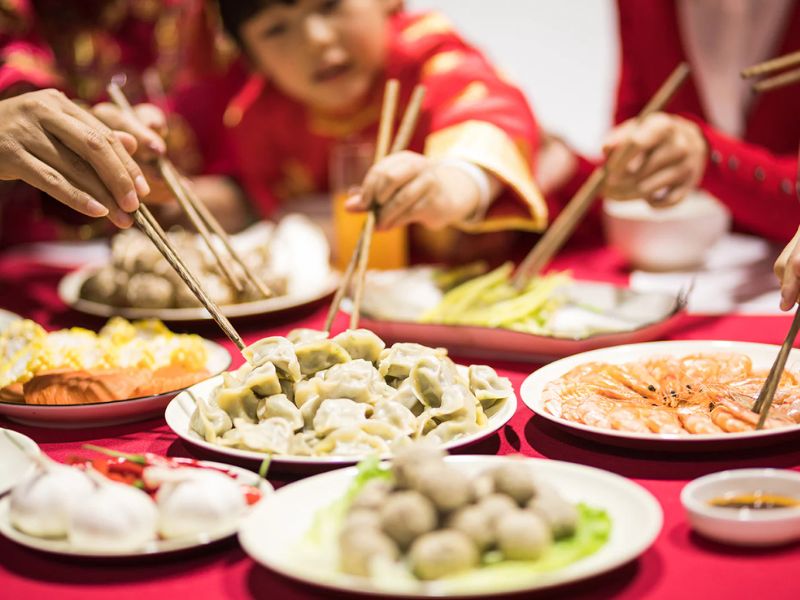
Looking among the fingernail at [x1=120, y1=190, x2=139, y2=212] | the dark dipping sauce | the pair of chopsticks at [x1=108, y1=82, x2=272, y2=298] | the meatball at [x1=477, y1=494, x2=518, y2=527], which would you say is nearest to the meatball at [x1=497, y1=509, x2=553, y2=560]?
the meatball at [x1=477, y1=494, x2=518, y2=527]

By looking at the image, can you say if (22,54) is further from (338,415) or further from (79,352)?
(338,415)

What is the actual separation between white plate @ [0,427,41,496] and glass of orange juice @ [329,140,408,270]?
1339 mm

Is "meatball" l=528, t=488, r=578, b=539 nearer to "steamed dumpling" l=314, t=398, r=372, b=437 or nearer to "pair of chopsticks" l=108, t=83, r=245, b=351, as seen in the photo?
"steamed dumpling" l=314, t=398, r=372, b=437

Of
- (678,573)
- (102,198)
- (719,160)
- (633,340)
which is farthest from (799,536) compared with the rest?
(719,160)

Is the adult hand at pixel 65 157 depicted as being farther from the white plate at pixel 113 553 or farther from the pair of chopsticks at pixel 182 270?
the white plate at pixel 113 553

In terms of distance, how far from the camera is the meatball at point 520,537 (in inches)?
31.4

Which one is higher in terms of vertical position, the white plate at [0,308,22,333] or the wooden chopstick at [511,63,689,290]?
the wooden chopstick at [511,63,689,290]

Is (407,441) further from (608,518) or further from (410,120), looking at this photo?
(410,120)

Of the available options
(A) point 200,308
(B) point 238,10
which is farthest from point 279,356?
(B) point 238,10

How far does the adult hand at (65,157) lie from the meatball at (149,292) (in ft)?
1.96

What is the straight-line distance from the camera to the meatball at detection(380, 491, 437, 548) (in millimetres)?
801

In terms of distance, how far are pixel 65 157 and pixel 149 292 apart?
0.64 m

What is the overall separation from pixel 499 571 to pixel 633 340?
89 cm

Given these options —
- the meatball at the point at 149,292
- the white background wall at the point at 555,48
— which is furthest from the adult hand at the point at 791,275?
the white background wall at the point at 555,48
